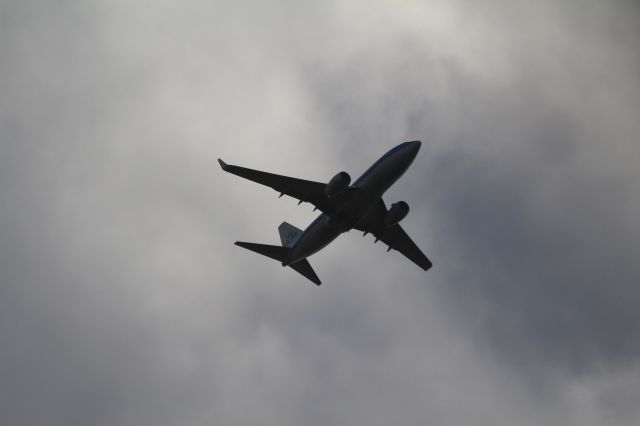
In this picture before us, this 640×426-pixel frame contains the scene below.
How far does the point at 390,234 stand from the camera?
62125mm

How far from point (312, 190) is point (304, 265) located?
971 centimetres

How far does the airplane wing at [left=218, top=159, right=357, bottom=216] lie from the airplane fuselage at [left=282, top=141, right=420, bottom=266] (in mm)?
721

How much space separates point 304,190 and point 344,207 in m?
3.63

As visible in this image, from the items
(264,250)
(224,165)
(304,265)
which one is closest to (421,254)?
(304,265)

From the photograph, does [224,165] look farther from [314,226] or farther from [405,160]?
[405,160]

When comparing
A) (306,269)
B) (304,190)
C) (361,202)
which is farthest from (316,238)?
(306,269)

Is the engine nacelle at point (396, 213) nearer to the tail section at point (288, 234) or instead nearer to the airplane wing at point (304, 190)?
the airplane wing at point (304, 190)

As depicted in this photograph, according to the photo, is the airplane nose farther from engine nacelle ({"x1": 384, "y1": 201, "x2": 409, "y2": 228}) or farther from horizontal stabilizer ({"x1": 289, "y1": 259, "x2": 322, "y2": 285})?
horizontal stabilizer ({"x1": 289, "y1": 259, "x2": 322, "y2": 285})

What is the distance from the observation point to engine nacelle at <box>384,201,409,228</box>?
57188 millimetres

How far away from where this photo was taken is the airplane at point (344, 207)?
52.5m

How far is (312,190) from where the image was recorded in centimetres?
5553

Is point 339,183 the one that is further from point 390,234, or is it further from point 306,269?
point 306,269

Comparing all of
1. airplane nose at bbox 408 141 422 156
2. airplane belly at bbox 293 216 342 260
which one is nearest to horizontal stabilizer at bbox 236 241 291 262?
airplane belly at bbox 293 216 342 260

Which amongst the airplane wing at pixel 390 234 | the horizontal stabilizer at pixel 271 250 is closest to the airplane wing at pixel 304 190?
the airplane wing at pixel 390 234
